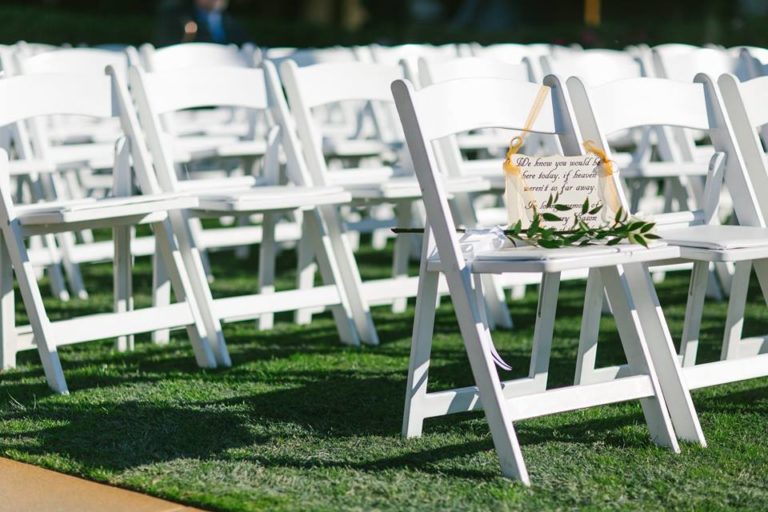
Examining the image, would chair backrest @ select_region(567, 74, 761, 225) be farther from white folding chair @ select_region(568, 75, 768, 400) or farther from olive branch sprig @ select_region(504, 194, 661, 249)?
olive branch sprig @ select_region(504, 194, 661, 249)

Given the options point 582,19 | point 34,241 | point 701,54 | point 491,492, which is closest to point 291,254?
point 34,241

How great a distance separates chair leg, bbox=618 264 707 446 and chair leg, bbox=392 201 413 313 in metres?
2.18

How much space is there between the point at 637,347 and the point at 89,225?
211 cm

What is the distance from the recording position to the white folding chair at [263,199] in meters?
5.29

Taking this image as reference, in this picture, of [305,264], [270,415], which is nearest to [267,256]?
[305,264]

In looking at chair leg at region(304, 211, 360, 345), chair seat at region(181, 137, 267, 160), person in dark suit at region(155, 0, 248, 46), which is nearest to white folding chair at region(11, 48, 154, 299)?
chair seat at region(181, 137, 267, 160)

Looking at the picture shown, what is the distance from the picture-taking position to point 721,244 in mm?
3980

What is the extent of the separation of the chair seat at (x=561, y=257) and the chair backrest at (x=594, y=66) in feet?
8.80

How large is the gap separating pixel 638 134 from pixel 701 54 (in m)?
1.54

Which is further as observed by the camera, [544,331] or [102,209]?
[102,209]

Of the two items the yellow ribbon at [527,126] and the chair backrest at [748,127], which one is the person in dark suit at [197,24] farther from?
the yellow ribbon at [527,126]

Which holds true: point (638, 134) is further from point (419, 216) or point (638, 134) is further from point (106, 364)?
point (106, 364)

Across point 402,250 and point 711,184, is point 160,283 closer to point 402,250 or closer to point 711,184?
point 402,250

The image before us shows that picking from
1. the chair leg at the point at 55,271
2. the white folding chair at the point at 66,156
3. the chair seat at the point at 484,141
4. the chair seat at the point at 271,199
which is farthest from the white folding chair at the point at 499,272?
the chair seat at the point at 484,141
